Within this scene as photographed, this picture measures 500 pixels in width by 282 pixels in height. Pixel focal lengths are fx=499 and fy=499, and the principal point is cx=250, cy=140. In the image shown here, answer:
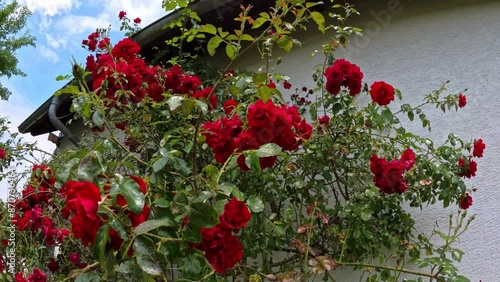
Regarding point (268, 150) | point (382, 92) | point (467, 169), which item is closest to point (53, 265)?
point (382, 92)

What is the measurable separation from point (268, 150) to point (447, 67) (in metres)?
2.29

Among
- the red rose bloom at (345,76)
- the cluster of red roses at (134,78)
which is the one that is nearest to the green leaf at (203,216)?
the cluster of red roses at (134,78)

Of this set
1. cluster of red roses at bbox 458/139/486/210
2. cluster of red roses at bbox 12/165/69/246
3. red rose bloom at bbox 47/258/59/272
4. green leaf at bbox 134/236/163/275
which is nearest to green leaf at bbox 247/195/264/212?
green leaf at bbox 134/236/163/275

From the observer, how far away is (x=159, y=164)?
168cm

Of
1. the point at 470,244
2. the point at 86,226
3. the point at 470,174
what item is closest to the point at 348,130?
the point at 470,174

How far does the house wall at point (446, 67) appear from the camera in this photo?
293 cm

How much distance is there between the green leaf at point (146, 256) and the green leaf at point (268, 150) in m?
0.42

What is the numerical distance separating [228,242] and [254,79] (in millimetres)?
561

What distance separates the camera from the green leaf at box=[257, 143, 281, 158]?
1449 millimetres

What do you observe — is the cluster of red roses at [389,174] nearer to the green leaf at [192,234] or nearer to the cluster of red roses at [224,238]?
the cluster of red roses at [224,238]

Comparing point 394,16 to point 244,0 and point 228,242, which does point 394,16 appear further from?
point 228,242

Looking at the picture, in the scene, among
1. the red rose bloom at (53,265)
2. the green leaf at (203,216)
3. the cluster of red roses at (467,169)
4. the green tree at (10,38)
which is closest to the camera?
the green leaf at (203,216)

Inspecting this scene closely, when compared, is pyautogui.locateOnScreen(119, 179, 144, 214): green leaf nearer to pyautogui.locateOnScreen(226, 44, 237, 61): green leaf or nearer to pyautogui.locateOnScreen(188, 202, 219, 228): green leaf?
pyautogui.locateOnScreen(188, 202, 219, 228): green leaf

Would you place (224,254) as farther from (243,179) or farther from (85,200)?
(243,179)
